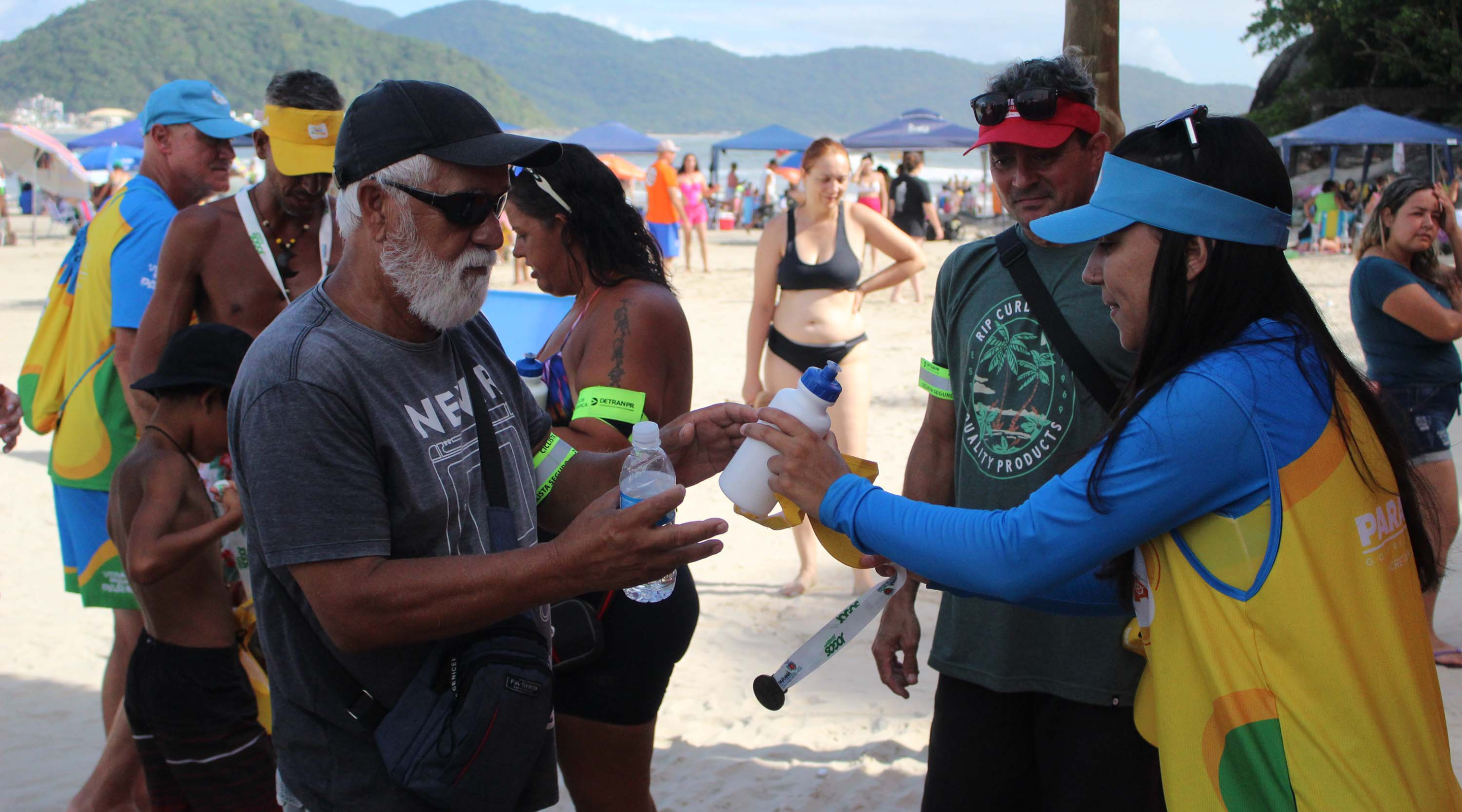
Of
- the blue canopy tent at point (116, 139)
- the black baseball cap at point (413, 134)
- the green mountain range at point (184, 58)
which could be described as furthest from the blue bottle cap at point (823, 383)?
the green mountain range at point (184, 58)

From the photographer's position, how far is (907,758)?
13.7 ft

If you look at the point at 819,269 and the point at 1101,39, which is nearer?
the point at 1101,39

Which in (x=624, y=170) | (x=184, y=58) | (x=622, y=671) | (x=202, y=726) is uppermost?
(x=184, y=58)

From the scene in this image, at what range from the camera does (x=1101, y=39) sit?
3.55 meters

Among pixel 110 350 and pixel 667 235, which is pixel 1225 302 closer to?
pixel 110 350

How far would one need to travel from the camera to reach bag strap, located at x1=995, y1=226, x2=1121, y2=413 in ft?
7.67

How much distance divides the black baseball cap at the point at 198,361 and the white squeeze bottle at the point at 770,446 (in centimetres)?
169

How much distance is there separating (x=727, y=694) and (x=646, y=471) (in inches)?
120

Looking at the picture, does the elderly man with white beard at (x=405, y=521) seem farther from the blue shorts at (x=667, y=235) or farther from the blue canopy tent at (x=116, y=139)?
the blue canopy tent at (x=116, y=139)

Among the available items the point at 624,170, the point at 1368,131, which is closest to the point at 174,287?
the point at 1368,131

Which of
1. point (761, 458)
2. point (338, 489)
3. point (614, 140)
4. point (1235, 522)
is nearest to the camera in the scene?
point (1235, 522)

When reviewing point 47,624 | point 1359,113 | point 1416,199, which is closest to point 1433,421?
point 1416,199

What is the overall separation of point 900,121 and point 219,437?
1258 inches

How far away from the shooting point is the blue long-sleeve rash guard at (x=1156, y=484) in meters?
1.56
